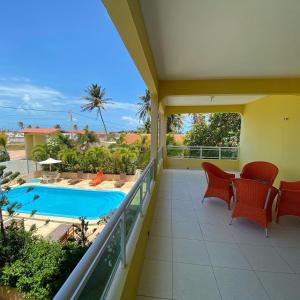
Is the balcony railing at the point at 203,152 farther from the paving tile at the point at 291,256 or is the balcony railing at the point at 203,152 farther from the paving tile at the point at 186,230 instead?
the paving tile at the point at 291,256

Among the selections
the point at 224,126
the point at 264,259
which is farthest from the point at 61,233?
the point at 224,126

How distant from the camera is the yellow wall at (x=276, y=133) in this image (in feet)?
15.0

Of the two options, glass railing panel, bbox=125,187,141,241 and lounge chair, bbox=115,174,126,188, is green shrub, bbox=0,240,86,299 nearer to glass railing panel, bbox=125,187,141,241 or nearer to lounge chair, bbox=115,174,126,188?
Answer: glass railing panel, bbox=125,187,141,241

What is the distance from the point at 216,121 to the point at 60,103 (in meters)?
27.4

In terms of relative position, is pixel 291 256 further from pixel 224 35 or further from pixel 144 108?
pixel 144 108

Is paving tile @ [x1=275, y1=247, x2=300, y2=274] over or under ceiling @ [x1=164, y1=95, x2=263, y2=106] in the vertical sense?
under

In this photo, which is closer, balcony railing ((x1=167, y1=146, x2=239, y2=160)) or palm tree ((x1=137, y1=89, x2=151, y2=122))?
balcony railing ((x1=167, y1=146, x2=239, y2=160))

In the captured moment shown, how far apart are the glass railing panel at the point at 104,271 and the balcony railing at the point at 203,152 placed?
7485mm

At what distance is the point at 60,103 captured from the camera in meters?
32.0

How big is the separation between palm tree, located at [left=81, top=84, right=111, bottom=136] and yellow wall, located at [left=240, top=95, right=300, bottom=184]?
15.5m

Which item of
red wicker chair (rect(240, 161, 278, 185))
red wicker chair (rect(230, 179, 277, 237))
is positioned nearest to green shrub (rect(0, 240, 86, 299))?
red wicker chair (rect(230, 179, 277, 237))

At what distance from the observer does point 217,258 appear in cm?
244

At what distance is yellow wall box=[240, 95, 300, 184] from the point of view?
180 inches

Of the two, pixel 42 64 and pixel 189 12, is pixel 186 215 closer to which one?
pixel 189 12
